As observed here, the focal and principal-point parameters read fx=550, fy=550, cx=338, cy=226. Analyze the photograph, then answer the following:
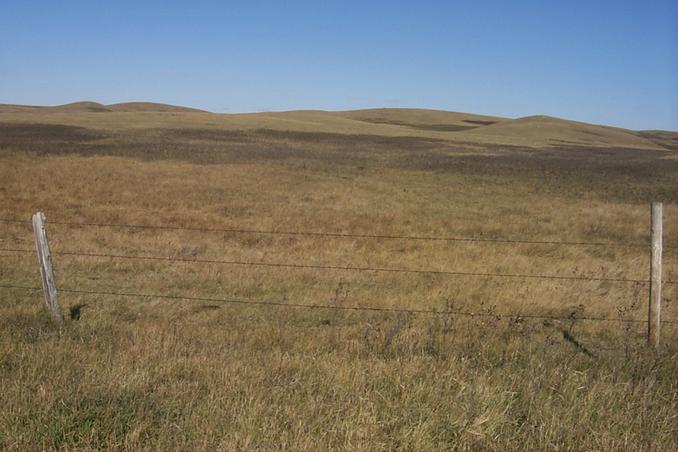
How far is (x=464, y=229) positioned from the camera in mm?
16422

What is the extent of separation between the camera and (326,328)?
24.4 ft

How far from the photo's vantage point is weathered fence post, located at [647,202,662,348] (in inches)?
235

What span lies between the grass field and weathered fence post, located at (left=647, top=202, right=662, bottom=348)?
0.27 m

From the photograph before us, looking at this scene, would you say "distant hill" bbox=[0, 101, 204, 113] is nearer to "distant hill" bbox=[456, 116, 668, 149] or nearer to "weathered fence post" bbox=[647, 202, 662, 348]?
"distant hill" bbox=[456, 116, 668, 149]

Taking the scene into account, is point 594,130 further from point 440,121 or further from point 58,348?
point 58,348

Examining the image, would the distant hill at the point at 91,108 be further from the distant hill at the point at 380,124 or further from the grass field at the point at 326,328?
the grass field at the point at 326,328

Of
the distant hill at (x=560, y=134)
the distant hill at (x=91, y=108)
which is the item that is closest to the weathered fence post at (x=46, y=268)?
the distant hill at (x=560, y=134)

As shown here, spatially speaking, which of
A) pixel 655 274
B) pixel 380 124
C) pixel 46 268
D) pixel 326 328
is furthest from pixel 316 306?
pixel 380 124

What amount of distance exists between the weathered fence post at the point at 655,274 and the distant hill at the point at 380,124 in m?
65.6

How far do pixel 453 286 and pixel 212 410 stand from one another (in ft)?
22.7

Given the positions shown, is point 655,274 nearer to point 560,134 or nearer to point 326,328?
point 326,328

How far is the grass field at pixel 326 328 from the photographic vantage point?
3.61 m

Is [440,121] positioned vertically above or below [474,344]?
above

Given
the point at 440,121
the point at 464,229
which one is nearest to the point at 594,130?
the point at 440,121
